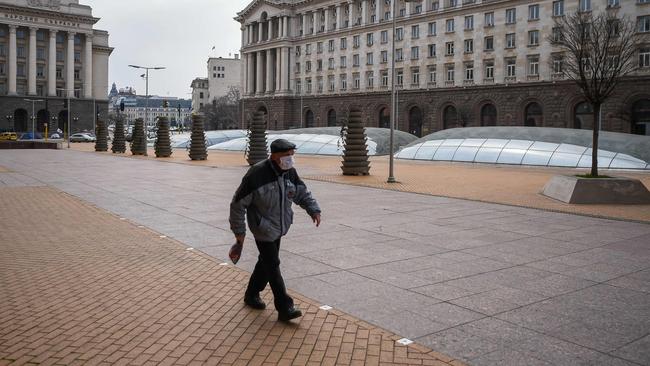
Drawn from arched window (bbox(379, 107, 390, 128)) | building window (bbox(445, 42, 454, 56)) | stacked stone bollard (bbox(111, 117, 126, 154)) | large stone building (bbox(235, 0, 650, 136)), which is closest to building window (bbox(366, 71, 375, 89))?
large stone building (bbox(235, 0, 650, 136))

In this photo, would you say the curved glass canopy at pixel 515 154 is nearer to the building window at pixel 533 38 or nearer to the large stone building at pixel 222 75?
the building window at pixel 533 38

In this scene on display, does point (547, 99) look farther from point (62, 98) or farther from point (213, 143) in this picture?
point (62, 98)

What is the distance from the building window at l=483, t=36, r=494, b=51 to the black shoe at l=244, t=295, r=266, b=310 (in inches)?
2651

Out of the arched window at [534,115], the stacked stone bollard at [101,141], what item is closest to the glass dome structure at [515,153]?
the arched window at [534,115]

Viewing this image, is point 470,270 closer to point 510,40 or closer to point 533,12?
point 533,12

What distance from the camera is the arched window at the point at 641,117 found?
55625 mm

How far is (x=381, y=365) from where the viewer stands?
5125mm

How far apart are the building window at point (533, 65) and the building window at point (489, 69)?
485 cm

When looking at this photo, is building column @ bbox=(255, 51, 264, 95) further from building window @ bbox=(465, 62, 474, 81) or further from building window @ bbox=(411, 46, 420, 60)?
building window @ bbox=(465, 62, 474, 81)

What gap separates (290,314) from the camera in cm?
616

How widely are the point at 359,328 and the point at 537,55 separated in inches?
2533

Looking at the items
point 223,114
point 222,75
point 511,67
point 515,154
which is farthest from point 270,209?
point 222,75

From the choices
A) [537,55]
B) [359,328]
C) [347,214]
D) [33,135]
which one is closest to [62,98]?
[33,135]

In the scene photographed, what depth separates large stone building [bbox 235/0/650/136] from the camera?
200 feet
